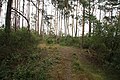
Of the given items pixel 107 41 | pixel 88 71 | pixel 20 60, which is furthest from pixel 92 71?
pixel 20 60

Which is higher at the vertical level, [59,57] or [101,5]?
[101,5]

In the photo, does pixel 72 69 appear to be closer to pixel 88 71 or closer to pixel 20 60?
pixel 88 71

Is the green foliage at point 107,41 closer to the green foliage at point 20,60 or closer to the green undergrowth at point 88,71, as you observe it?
the green undergrowth at point 88,71

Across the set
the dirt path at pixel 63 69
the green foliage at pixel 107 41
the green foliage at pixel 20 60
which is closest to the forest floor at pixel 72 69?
the dirt path at pixel 63 69

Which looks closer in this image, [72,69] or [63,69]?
[63,69]

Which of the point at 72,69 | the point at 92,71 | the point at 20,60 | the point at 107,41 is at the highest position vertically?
the point at 107,41

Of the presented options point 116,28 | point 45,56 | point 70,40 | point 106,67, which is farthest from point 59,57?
point 70,40

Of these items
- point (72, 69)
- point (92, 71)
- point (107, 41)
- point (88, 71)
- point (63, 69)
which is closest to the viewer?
point (63, 69)

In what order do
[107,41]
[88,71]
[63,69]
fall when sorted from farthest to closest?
1. [107,41]
2. [88,71]
3. [63,69]

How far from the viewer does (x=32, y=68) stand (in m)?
14.2

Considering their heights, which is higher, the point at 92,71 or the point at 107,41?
the point at 107,41

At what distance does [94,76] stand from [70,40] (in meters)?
13.1

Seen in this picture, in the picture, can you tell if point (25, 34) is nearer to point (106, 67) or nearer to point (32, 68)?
point (32, 68)

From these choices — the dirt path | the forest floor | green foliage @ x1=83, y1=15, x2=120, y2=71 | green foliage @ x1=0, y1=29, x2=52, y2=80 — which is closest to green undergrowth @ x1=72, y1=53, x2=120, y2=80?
the forest floor
